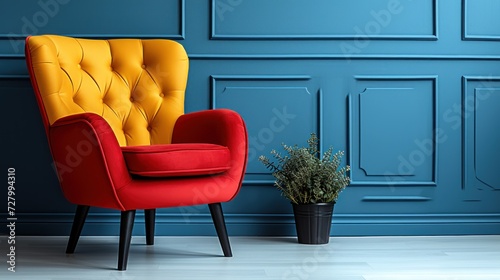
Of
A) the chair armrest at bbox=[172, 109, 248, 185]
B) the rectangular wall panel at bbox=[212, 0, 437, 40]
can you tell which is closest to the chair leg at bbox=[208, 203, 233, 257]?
the chair armrest at bbox=[172, 109, 248, 185]

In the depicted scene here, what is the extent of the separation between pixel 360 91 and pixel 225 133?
90 centimetres

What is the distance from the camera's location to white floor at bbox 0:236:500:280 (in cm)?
204

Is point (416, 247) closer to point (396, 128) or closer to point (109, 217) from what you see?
point (396, 128)

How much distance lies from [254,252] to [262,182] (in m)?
0.52

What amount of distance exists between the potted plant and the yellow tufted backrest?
1.89 ft

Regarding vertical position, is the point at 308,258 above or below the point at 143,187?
below

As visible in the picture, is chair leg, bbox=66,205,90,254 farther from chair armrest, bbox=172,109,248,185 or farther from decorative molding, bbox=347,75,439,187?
decorative molding, bbox=347,75,439,187

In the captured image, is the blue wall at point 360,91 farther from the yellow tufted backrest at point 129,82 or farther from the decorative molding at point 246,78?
the yellow tufted backrest at point 129,82

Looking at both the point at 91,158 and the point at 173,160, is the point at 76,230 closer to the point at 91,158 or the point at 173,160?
the point at 91,158

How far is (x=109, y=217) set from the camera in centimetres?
289

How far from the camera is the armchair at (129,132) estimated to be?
2.12m

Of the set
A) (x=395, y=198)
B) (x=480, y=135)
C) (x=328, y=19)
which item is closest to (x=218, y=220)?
(x=395, y=198)

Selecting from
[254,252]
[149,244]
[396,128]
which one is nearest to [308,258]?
[254,252]

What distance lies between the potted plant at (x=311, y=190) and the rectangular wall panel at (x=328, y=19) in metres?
0.65
